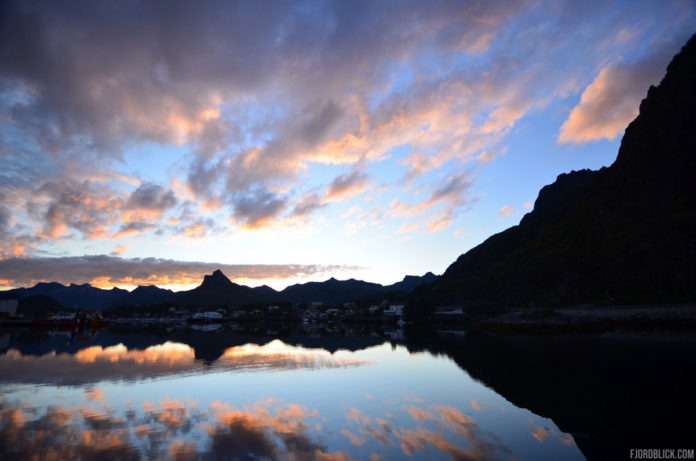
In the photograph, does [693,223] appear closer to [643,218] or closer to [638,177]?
[643,218]

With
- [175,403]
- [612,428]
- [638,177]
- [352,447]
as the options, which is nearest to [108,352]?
[175,403]

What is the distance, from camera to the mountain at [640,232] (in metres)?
106

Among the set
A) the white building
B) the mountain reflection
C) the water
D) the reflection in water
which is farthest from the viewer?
the white building

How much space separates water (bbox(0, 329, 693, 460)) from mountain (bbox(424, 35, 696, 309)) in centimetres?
7422

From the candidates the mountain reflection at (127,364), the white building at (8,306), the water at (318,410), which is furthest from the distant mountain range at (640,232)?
the white building at (8,306)

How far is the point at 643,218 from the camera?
12875cm

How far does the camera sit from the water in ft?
60.0

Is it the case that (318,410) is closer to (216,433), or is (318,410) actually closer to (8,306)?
(216,433)

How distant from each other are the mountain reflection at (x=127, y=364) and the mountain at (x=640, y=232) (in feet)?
307

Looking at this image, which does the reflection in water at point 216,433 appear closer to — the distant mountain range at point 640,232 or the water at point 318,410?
the water at point 318,410

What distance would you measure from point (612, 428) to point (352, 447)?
1362 centimetres

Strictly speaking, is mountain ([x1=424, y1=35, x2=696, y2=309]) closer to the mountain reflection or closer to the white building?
the mountain reflection

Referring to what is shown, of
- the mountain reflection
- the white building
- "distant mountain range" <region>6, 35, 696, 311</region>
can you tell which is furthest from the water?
the white building

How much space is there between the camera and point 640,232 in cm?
Answer: 12012
